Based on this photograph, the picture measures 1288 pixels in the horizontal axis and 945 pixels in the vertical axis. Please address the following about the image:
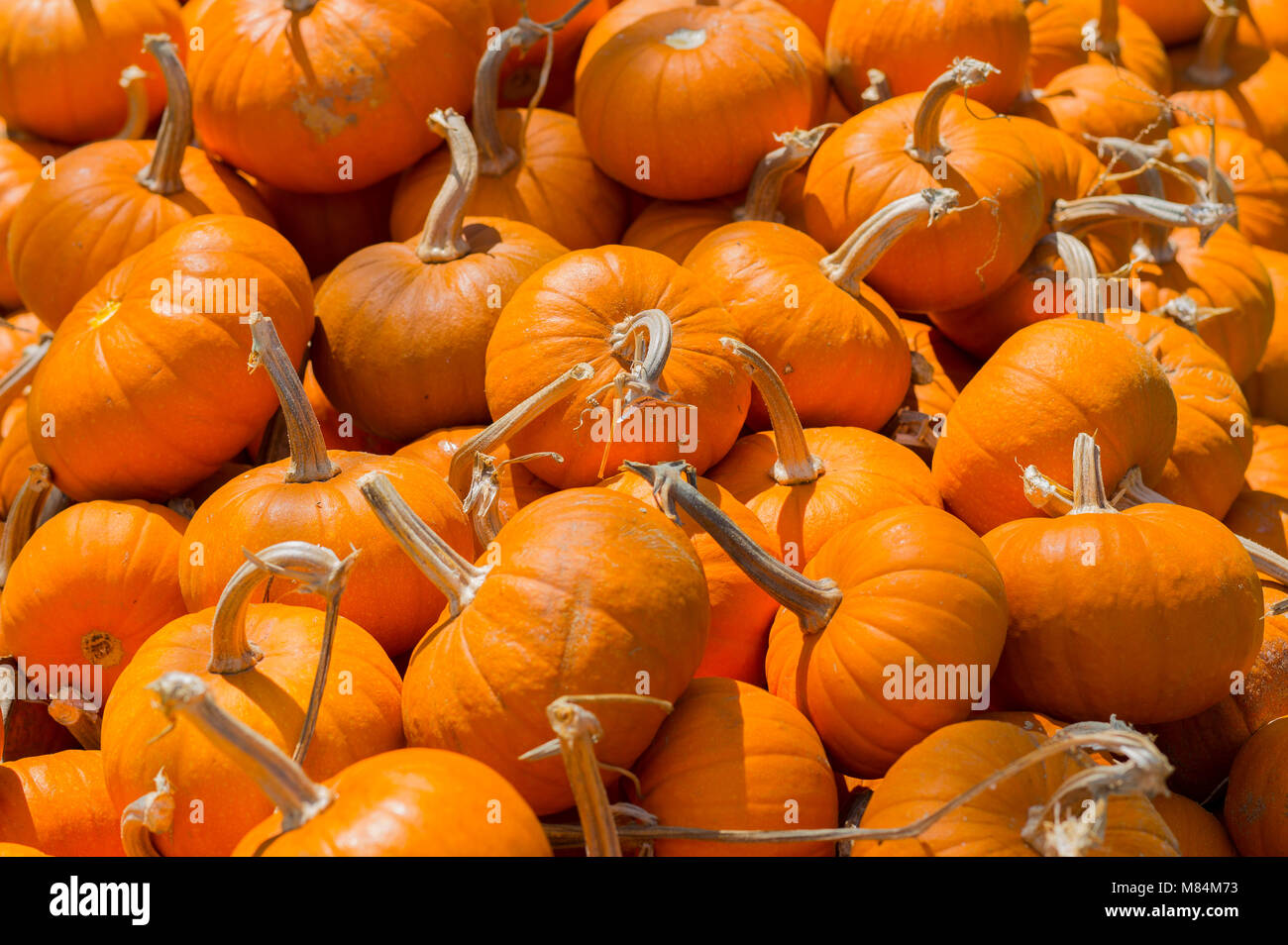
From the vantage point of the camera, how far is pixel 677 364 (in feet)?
8.07

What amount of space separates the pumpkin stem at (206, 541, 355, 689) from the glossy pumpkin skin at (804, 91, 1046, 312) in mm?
1816

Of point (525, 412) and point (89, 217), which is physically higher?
point (89, 217)

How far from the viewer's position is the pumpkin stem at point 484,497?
221cm

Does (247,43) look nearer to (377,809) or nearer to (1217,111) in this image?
(377,809)

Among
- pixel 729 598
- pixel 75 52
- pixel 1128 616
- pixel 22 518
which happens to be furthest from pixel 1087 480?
pixel 75 52

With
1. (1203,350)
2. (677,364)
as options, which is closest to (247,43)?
(677,364)

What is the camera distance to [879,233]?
107 inches

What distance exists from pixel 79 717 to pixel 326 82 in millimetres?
1763

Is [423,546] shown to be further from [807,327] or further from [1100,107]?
[1100,107]

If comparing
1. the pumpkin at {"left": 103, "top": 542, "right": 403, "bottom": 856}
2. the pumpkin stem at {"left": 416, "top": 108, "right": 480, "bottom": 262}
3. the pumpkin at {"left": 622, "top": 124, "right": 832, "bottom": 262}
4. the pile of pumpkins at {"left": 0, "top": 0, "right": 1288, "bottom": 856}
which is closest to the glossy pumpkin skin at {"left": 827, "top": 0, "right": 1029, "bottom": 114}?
the pile of pumpkins at {"left": 0, "top": 0, "right": 1288, "bottom": 856}

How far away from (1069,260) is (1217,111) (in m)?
1.98

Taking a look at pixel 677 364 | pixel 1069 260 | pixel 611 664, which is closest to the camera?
pixel 611 664

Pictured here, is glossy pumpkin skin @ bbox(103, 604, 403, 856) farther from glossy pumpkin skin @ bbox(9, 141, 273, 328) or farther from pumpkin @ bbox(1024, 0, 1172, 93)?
pumpkin @ bbox(1024, 0, 1172, 93)
